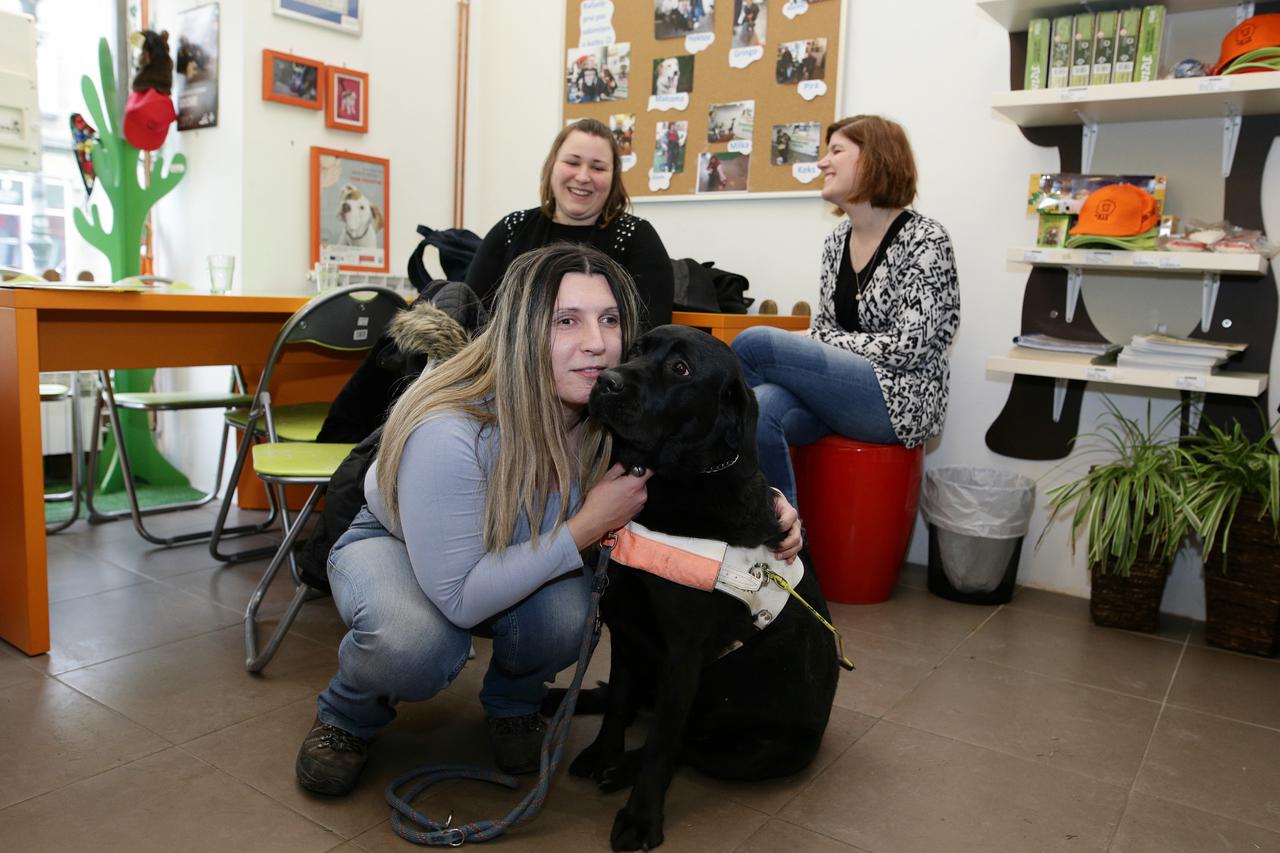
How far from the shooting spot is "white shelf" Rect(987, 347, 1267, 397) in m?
2.25

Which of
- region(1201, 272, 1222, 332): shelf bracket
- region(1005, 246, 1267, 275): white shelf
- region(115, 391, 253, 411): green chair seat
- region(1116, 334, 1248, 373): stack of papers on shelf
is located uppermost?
region(1005, 246, 1267, 275): white shelf

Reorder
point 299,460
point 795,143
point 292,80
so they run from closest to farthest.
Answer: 1. point 299,460
2. point 795,143
3. point 292,80

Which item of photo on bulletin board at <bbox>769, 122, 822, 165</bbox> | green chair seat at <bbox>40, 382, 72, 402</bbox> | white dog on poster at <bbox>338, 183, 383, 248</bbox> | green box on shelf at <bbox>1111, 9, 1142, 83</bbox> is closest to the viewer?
green box on shelf at <bbox>1111, 9, 1142, 83</bbox>

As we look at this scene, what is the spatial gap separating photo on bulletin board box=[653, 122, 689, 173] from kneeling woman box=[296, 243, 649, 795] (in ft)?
6.65

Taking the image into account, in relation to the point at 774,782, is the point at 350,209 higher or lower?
higher

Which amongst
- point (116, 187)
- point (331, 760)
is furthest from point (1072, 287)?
point (116, 187)

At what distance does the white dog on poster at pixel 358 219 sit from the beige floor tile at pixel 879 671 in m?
2.29

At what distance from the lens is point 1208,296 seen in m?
2.48

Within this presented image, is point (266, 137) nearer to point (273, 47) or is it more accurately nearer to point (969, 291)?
point (273, 47)

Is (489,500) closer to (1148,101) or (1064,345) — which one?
(1064,345)

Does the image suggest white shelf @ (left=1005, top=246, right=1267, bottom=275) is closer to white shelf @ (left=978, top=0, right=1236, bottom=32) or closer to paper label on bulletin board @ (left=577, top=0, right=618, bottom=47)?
white shelf @ (left=978, top=0, right=1236, bottom=32)

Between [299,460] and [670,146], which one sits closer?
[299,460]

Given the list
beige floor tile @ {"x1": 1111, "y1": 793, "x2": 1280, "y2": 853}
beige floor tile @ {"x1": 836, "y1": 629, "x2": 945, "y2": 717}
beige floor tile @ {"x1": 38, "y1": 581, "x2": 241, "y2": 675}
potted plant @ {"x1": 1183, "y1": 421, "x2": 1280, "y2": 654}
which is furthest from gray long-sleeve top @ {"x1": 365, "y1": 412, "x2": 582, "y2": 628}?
potted plant @ {"x1": 1183, "y1": 421, "x2": 1280, "y2": 654}

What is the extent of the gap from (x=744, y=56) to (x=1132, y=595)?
80.6 inches
